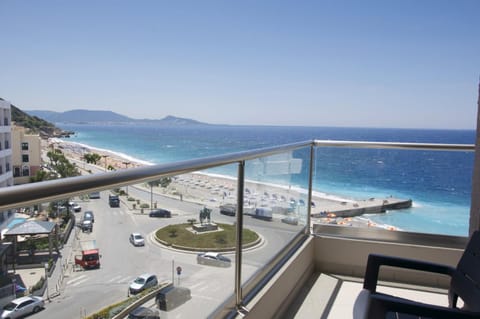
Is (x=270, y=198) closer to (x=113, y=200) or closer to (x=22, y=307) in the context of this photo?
(x=113, y=200)

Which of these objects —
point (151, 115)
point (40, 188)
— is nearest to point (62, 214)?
point (40, 188)

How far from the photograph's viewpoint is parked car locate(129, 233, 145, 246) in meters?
1.11

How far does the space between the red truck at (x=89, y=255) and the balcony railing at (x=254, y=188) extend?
0.51 ft

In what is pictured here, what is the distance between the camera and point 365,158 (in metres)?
3.57

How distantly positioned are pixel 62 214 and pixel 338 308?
7.60 feet

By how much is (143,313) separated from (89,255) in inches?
11.6

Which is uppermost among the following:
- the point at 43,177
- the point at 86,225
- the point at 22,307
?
the point at 43,177

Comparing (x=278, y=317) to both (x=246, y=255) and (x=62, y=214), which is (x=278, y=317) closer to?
(x=246, y=255)

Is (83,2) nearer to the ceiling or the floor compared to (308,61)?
nearer to the ceiling

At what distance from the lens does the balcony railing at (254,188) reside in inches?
33.9

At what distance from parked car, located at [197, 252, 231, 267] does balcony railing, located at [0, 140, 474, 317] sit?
0.14 meters

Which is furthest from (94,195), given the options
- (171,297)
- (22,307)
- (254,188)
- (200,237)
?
(254,188)

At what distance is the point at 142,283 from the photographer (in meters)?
1.13

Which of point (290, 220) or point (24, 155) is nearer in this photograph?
point (24, 155)
